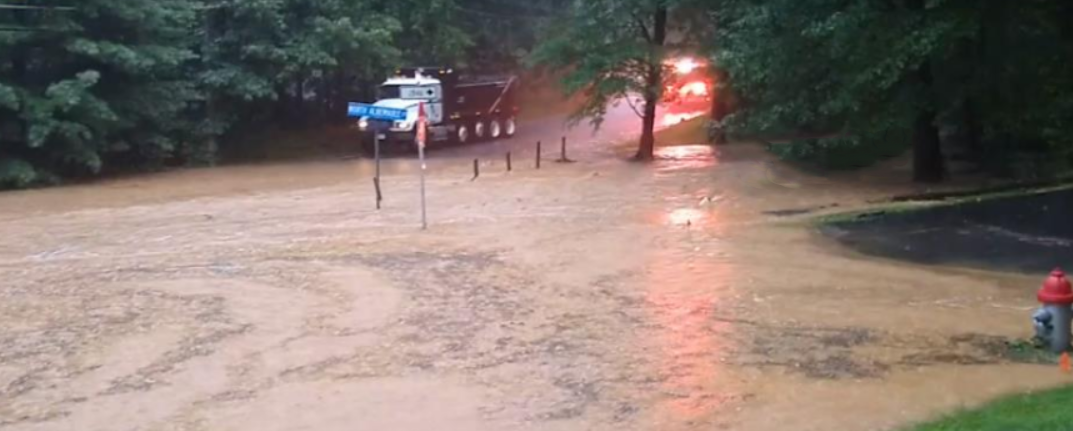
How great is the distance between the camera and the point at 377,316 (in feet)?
43.4

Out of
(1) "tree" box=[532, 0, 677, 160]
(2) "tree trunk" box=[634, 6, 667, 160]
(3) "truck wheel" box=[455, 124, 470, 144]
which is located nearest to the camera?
(1) "tree" box=[532, 0, 677, 160]

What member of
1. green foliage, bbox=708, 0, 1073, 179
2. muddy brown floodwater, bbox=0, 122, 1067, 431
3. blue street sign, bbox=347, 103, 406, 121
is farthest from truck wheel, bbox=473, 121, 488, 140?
blue street sign, bbox=347, 103, 406, 121

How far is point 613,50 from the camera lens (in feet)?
111

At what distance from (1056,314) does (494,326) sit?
17.6 feet

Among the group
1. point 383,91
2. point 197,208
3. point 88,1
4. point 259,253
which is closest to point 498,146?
point 383,91

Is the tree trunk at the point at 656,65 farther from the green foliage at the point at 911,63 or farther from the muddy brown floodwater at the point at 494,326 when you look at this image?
the muddy brown floodwater at the point at 494,326

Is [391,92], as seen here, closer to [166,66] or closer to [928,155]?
[166,66]

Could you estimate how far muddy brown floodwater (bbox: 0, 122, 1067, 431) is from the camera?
31.0ft

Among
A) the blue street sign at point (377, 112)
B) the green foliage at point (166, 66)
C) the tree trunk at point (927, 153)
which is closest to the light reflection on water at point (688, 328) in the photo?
the blue street sign at point (377, 112)

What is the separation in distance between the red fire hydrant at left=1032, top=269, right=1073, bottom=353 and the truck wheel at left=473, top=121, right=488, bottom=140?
34.8m

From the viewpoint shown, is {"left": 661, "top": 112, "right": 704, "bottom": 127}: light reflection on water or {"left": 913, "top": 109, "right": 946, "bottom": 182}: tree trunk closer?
{"left": 913, "top": 109, "right": 946, "bottom": 182}: tree trunk

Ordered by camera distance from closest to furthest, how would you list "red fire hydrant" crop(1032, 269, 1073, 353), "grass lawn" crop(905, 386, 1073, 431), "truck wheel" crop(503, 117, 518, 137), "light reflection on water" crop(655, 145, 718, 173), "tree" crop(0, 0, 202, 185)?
"grass lawn" crop(905, 386, 1073, 431) → "red fire hydrant" crop(1032, 269, 1073, 353) → "tree" crop(0, 0, 202, 185) → "light reflection on water" crop(655, 145, 718, 173) → "truck wheel" crop(503, 117, 518, 137)

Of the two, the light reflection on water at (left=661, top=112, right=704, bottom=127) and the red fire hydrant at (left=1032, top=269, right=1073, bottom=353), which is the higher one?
the red fire hydrant at (left=1032, top=269, right=1073, bottom=353)

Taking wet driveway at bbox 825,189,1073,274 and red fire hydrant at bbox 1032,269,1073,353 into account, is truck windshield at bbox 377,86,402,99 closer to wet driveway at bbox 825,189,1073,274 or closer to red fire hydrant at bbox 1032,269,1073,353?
wet driveway at bbox 825,189,1073,274
